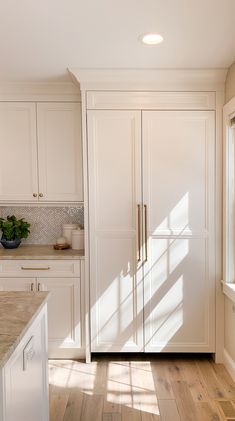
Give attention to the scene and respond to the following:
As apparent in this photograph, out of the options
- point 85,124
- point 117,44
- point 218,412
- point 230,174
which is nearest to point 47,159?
point 85,124

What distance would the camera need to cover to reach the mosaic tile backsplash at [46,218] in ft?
12.6

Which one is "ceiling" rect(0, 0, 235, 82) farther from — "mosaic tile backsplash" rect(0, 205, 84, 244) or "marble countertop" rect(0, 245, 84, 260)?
"marble countertop" rect(0, 245, 84, 260)

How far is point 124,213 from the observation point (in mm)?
3225

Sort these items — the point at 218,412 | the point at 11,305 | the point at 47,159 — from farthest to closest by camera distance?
1. the point at 47,159
2. the point at 218,412
3. the point at 11,305

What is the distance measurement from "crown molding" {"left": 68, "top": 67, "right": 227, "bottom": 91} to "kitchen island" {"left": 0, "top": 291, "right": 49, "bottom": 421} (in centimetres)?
183

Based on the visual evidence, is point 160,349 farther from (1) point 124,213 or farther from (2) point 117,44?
(2) point 117,44

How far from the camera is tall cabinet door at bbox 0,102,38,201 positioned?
3.46m

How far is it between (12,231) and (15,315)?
1905 millimetres

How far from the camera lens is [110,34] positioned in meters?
2.40

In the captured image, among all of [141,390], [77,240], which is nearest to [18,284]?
[77,240]

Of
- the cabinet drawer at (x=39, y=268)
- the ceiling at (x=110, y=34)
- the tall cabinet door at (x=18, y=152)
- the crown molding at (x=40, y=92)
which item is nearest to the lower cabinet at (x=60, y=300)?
the cabinet drawer at (x=39, y=268)

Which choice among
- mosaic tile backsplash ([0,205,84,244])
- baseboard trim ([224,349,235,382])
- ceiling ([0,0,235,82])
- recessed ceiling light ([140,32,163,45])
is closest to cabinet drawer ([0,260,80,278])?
mosaic tile backsplash ([0,205,84,244])

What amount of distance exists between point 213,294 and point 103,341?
1.02 metres

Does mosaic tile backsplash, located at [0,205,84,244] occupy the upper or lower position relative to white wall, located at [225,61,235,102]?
lower
